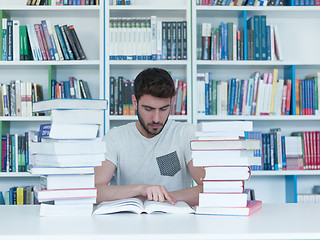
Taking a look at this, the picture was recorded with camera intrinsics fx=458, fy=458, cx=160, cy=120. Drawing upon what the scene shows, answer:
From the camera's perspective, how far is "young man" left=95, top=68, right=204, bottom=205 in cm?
212

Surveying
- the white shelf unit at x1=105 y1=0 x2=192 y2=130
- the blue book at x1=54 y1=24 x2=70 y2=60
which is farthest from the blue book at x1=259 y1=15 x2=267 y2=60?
the blue book at x1=54 y1=24 x2=70 y2=60

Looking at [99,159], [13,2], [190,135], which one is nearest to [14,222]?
[99,159]

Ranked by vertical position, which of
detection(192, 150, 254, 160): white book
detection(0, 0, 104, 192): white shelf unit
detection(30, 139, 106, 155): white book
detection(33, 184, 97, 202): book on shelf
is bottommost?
detection(33, 184, 97, 202): book on shelf

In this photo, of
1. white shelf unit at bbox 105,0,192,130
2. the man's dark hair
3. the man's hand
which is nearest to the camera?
the man's hand

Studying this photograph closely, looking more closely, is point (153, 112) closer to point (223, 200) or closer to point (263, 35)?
point (223, 200)

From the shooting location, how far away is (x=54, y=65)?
3.24 meters

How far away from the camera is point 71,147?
55.3 inches

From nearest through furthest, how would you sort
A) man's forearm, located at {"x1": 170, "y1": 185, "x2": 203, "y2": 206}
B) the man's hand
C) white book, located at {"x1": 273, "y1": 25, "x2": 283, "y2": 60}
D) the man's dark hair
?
the man's hand, man's forearm, located at {"x1": 170, "y1": 185, "x2": 203, "y2": 206}, the man's dark hair, white book, located at {"x1": 273, "y1": 25, "x2": 283, "y2": 60}

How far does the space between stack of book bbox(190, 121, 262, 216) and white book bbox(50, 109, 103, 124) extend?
1.05 ft

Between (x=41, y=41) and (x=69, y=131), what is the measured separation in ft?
6.33

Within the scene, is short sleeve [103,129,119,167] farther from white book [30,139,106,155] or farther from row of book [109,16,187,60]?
row of book [109,16,187,60]

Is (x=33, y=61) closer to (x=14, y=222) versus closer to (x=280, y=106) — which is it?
(x=280, y=106)

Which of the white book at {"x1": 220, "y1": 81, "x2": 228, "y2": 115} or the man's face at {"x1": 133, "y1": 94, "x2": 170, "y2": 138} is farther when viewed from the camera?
the white book at {"x1": 220, "y1": 81, "x2": 228, "y2": 115}

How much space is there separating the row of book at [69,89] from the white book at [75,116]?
179 centimetres
